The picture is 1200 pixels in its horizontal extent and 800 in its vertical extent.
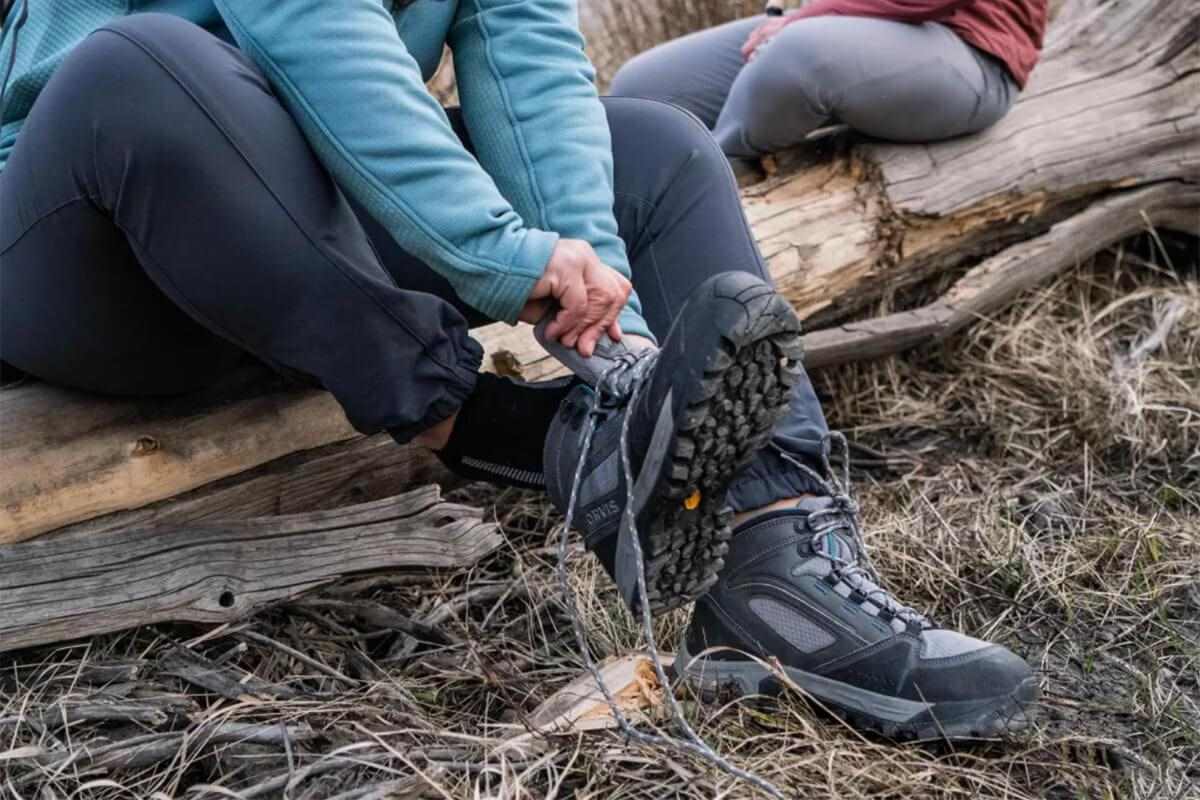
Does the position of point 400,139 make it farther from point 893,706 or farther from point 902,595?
point 902,595

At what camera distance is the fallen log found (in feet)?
5.18

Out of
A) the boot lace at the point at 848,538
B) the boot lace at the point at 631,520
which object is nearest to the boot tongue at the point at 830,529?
the boot lace at the point at 848,538

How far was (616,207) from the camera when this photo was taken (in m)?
1.68

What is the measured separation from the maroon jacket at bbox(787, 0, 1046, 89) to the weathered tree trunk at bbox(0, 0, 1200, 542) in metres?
0.16

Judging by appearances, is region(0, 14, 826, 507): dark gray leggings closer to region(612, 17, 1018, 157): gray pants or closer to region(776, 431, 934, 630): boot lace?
region(776, 431, 934, 630): boot lace

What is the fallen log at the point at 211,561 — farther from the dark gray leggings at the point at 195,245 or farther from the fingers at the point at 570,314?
the fingers at the point at 570,314

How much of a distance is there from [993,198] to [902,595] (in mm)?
1003

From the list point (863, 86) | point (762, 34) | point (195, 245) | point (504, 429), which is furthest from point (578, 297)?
point (762, 34)

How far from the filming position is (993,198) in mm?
2576

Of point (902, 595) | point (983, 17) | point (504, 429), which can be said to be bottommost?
point (902, 595)

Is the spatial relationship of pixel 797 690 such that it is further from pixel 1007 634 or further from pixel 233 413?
Result: pixel 233 413

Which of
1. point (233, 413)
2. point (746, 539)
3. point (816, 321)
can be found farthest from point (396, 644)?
point (816, 321)

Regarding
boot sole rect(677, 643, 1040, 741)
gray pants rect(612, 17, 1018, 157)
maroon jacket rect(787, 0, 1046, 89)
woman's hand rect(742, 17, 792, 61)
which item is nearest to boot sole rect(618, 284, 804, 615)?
boot sole rect(677, 643, 1040, 741)

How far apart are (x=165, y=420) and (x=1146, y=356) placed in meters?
1.82
